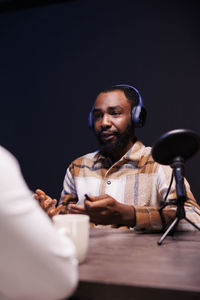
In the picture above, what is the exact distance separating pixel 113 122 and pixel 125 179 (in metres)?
0.37

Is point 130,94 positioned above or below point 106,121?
above

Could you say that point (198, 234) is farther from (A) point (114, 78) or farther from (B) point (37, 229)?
(A) point (114, 78)

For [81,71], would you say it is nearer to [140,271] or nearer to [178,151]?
[178,151]

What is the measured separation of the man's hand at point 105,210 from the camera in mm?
965

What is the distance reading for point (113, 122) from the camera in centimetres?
169

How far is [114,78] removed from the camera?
2238mm

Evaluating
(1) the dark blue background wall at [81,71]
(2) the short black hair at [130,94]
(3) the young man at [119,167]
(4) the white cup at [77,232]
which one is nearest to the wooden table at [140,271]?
(4) the white cup at [77,232]

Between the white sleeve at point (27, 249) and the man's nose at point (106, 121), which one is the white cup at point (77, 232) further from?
the man's nose at point (106, 121)

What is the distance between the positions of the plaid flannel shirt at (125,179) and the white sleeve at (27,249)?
0.96 metres

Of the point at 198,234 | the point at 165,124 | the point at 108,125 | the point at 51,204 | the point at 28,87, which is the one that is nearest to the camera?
the point at 198,234

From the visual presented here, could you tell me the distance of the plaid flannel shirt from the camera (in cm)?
147

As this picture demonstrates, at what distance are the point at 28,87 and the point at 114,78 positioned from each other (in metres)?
0.80

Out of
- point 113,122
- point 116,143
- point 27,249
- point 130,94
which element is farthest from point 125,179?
point 27,249

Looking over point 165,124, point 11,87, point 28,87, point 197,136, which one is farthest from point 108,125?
point 11,87
